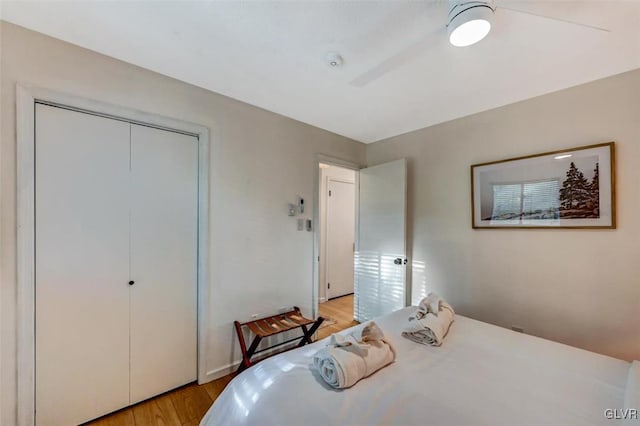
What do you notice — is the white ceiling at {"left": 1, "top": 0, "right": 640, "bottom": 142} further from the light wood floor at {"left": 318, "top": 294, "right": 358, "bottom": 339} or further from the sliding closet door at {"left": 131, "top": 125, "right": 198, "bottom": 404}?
the light wood floor at {"left": 318, "top": 294, "right": 358, "bottom": 339}

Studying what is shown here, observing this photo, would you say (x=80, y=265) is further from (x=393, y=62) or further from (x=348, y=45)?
(x=393, y=62)

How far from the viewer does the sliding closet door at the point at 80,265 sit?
150cm

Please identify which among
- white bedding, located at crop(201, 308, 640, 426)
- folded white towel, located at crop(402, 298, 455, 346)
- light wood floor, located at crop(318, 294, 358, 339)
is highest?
folded white towel, located at crop(402, 298, 455, 346)

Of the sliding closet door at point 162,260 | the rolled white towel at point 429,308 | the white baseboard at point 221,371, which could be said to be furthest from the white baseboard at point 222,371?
the rolled white towel at point 429,308

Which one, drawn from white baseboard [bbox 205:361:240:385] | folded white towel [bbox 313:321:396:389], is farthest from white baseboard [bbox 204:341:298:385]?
folded white towel [bbox 313:321:396:389]

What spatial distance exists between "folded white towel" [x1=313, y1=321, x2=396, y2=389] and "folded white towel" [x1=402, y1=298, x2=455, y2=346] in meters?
0.32

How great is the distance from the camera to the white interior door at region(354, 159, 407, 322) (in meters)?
2.85

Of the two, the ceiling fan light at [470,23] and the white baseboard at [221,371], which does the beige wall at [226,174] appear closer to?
the white baseboard at [221,371]

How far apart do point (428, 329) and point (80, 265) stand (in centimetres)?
222

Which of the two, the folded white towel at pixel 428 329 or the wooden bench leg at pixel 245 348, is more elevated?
the folded white towel at pixel 428 329

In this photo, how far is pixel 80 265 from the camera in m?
1.60

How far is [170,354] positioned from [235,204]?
126cm

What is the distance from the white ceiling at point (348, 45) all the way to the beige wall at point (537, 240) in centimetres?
22

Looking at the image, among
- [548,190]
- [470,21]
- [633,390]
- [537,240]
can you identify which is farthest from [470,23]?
[537,240]
